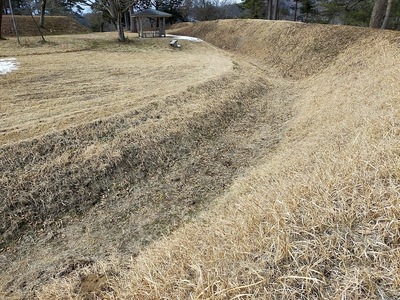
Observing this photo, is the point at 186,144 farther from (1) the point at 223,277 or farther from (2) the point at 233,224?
(1) the point at 223,277

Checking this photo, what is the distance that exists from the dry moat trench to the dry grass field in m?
0.02

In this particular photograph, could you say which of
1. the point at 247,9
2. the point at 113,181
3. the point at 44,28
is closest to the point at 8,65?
the point at 113,181

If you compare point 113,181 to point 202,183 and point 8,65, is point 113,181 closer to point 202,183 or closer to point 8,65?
point 202,183

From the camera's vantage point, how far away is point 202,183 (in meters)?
4.44

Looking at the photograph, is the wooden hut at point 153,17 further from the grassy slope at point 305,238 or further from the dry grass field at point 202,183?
the grassy slope at point 305,238

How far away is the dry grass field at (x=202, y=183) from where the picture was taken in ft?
5.98

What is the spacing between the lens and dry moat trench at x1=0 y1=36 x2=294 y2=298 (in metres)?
3.21

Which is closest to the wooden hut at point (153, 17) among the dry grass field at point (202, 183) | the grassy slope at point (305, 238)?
the dry grass field at point (202, 183)

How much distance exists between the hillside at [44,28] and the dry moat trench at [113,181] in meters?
20.7

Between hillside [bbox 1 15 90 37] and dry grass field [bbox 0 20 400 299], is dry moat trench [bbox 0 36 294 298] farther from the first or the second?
hillside [bbox 1 15 90 37]

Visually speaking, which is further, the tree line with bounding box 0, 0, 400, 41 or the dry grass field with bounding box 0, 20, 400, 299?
the tree line with bounding box 0, 0, 400, 41

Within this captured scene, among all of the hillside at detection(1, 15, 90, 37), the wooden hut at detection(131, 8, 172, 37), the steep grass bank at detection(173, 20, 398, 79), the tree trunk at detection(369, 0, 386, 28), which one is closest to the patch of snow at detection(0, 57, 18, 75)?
the steep grass bank at detection(173, 20, 398, 79)

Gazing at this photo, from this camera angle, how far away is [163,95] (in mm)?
6973

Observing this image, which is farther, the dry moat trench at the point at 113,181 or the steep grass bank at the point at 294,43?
the steep grass bank at the point at 294,43
